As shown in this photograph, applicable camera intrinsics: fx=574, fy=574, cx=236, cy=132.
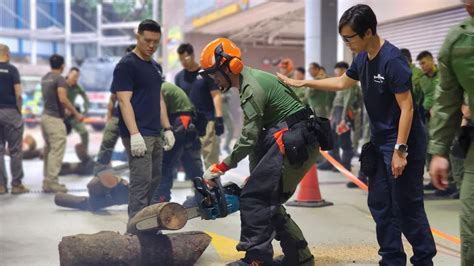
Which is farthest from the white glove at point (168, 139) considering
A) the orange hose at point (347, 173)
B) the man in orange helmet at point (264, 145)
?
the man in orange helmet at point (264, 145)

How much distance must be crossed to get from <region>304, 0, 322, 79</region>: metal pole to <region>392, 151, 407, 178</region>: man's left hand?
3130mm

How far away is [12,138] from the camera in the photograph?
23.4 feet

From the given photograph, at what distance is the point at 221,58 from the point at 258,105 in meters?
0.40

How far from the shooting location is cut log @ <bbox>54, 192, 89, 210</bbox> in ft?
20.0

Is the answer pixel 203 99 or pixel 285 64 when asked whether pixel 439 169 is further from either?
pixel 285 64

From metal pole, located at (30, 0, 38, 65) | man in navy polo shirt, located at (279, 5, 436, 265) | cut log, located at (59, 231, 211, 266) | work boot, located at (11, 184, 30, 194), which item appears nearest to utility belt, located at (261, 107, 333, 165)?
man in navy polo shirt, located at (279, 5, 436, 265)

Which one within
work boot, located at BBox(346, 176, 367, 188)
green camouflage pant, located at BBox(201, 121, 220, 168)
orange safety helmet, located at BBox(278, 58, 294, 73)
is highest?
orange safety helmet, located at BBox(278, 58, 294, 73)

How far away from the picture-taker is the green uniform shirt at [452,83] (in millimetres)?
2469

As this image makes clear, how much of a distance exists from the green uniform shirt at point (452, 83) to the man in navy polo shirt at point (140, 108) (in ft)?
7.70

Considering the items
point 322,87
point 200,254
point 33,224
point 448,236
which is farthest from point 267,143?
point 33,224

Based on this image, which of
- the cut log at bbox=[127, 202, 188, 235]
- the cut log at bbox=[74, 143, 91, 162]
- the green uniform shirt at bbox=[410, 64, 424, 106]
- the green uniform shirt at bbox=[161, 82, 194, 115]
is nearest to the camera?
the cut log at bbox=[127, 202, 188, 235]

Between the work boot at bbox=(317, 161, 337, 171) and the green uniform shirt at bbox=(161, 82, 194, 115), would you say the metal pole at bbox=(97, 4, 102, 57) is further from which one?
the green uniform shirt at bbox=(161, 82, 194, 115)

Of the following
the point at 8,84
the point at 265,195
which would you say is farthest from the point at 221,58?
the point at 8,84

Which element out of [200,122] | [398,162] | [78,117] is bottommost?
[78,117]
